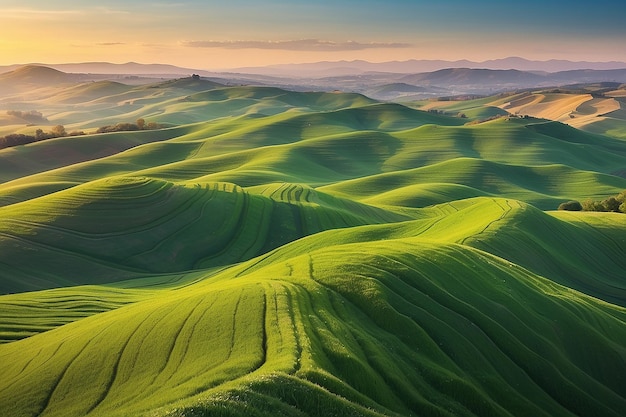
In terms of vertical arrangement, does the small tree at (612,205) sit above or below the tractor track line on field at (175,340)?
below

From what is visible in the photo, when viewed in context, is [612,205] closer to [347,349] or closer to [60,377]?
[347,349]

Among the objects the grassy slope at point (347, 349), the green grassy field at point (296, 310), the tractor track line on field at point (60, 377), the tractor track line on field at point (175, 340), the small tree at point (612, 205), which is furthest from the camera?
the small tree at point (612, 205)

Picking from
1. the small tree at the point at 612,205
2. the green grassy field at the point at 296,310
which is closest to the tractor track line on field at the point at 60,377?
the green grassy field at the point at 296,310

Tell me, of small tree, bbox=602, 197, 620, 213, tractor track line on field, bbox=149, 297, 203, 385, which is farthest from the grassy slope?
small tree, bbox=602, 197, 620, 213

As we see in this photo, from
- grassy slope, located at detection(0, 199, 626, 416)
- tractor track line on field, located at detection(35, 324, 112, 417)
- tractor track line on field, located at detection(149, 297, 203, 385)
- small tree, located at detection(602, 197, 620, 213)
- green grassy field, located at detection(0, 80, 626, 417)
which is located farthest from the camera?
small tree, located at detection(602, 197, 620, 213)

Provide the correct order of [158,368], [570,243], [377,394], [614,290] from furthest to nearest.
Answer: [570,243]
[614,290]
[158,368]
[377,394]

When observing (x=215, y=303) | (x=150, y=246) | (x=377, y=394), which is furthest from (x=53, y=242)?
(x=377, y=394)

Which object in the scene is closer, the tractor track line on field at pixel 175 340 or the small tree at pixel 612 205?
the tractor track line on field at pixel 175 340

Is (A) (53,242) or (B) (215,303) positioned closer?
(B) (215,303)

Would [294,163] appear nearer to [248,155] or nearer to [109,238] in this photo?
[248,155]

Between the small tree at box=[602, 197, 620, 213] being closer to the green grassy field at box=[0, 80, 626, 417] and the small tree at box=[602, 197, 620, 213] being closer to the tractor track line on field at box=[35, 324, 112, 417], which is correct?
the green grassy field at box=[0, 80, 626, 417]

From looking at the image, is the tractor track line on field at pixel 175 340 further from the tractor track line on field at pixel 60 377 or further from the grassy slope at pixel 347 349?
the tractor track line on field at pixel 60 377
